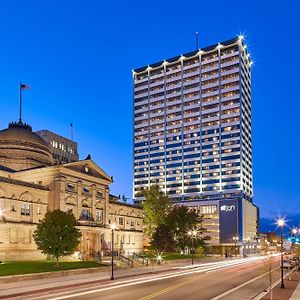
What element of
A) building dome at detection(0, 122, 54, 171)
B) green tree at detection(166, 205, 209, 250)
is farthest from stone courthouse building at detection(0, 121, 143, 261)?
green tree at detection(166, 205, 209, 250)

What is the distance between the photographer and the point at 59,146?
173250mm

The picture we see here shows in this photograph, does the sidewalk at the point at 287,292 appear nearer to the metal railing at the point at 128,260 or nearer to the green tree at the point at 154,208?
the metal railing at the point at 128,260

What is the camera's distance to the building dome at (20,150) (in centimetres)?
8869

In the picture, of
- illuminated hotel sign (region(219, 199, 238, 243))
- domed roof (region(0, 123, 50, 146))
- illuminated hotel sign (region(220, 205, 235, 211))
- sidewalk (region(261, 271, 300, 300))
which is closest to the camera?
sidewalk (region(261, 271, 300, 300))

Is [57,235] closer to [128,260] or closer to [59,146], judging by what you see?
[128,260]

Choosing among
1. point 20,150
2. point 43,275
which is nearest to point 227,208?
point 20,150

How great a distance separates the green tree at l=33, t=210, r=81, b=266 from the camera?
5953 centimetres

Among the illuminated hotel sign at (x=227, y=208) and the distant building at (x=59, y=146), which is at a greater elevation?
the distant building at (x=59, y=146)

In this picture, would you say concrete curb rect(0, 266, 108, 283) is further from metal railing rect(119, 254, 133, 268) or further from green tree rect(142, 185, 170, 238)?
green tree rect(142, 185, 170, 238)

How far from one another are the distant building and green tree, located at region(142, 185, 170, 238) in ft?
204

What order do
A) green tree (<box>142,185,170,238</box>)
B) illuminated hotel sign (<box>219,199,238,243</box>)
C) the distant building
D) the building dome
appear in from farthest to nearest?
illuminated hotel sign (<box>219,199,238,243</box>), the distant building, green tree (<box>142,185,170,238</box>), the building dome

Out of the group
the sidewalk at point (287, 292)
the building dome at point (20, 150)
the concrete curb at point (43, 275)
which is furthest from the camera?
the building dome at point (20, 150)

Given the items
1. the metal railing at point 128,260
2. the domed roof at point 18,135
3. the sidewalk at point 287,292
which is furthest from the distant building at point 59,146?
the sidewalk at point 287,292

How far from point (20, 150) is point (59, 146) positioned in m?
84.2
